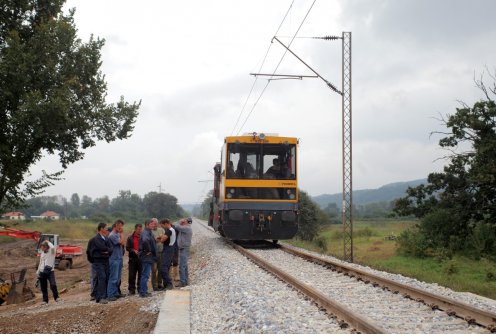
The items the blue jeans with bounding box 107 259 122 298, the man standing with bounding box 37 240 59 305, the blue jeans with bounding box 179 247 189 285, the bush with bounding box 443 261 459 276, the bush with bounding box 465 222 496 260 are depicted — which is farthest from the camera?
the bush with bounding box 465 222 496 260

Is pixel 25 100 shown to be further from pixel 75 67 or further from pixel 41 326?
pixel 41 326

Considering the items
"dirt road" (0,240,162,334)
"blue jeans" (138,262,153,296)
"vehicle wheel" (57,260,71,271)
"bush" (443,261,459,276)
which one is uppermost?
"blue jeans" (138,262,153,296)

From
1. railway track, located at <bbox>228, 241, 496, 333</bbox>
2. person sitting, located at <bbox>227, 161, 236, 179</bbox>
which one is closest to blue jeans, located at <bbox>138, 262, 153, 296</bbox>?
railway track, located at <bbox>228, 241, 496, 333</bbox>

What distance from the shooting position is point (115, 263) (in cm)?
1107

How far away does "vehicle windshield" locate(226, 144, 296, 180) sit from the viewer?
16.9 metres

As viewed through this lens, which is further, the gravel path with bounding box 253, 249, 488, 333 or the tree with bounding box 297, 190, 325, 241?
the tree with bounding box 297, 190, 325, 241

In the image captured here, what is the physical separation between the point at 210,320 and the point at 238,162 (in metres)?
10.3

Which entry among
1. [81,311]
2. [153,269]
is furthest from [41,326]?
[153,269]

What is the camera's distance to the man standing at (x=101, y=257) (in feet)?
34.9

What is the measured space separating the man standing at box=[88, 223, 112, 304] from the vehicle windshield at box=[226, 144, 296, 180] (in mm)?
6598

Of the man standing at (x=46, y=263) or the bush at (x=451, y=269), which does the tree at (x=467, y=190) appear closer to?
the bush at (x=451, y=269)

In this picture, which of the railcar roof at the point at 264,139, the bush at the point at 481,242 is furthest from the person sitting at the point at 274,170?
the bush at the point at 481,242

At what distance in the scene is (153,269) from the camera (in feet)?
38.5

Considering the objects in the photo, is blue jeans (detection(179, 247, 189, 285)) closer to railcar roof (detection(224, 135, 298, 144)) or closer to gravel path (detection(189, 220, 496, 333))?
gravel path (detection(189, 220, 496, 333))
